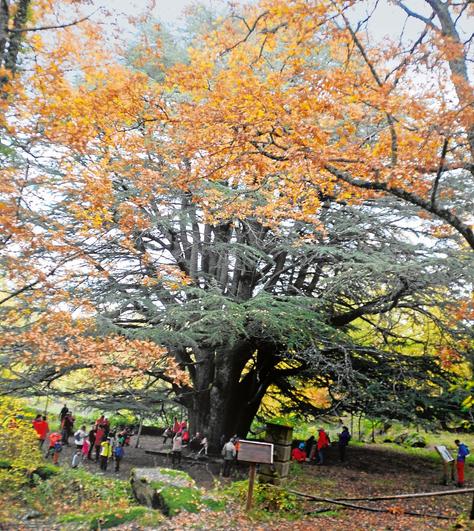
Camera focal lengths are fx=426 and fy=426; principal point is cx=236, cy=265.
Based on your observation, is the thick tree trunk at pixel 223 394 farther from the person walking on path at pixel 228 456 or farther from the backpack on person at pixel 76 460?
the backpack on person at pixel 76 460

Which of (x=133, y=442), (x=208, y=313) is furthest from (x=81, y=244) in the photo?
(x=133, y=442)

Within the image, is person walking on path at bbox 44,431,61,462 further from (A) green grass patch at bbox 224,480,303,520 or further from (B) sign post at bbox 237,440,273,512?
(B) sign post at bbox 237,440,273,512

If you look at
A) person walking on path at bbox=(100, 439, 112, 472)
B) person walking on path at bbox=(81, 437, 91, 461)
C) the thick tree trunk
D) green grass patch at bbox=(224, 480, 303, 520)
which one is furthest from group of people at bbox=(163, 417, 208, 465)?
green grass patch at bbox=(224, 480, 303, 520)

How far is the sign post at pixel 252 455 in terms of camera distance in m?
7.38

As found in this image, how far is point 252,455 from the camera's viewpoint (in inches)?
292

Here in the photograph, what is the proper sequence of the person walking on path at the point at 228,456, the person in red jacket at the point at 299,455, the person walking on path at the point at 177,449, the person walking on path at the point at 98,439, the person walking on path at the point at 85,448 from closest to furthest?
the person walking on path at the point at 228,456 < the person walking on path at the point at 177,449 < the person walking on path at the point at 85,448 < the person walking on path at the point at 98,439 < the person in red jacket at the point at 299,455

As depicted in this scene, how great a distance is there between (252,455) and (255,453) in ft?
0.23

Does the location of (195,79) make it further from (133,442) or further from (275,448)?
(133,442)

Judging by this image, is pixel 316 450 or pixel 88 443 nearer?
pixel 88 443

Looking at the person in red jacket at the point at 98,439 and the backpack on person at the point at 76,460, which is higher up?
the person in red jacket at the point at 98,439

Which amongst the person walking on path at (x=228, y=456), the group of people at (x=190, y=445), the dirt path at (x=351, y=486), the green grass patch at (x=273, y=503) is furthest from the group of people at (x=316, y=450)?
the green grass patch at (x=273, y=503)

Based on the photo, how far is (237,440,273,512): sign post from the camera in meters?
7.38

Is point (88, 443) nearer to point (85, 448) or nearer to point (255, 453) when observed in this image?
point (85, 448)

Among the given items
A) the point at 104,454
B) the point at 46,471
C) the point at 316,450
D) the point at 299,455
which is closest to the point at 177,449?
the point at 104,454
